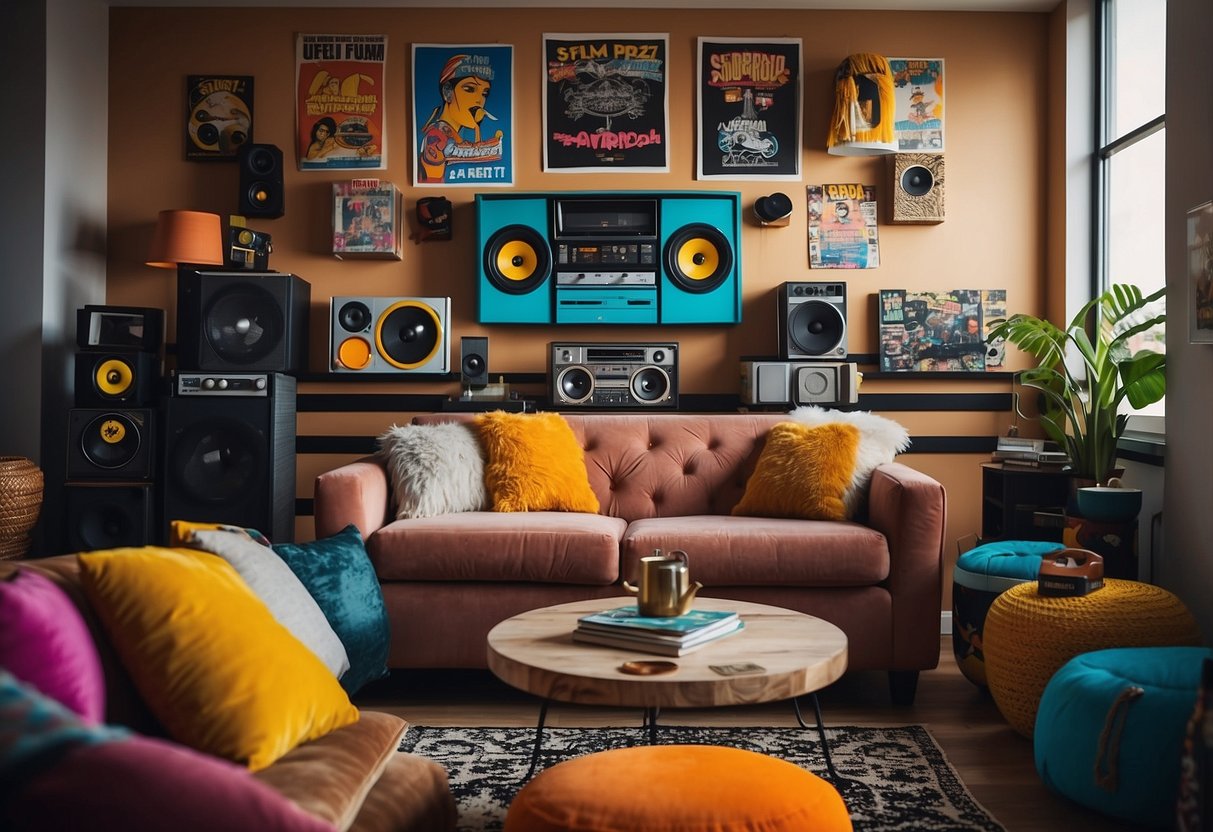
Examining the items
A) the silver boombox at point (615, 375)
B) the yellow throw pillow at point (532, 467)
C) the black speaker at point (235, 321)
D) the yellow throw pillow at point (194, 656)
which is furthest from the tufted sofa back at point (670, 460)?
the yellow throw pillow at point (194, 656)

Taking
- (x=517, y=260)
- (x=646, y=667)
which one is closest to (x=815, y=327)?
(x=517, y=260)

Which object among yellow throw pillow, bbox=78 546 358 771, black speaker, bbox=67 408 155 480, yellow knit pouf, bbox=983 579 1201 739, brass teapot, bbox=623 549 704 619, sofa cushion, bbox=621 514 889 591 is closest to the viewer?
yellow throw pillow, bbox=78 546 358 771

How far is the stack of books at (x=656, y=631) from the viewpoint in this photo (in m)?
1.70

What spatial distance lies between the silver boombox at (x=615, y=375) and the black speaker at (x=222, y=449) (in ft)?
3.58

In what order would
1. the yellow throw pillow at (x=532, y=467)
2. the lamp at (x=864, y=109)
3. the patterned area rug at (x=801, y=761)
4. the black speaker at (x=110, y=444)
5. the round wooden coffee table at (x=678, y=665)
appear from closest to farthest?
the round wooden coffee table at (x=678, y=665) < the patterned area rug at (x=801, y=761) < the yellow throw pillow at (x=532, y=467) < the black speaker at (x=110, y=444) < the lamp at (x=864, y=109)

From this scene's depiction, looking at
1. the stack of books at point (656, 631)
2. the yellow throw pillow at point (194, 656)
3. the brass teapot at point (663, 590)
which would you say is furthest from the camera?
the brass teapot at point (663, 590)

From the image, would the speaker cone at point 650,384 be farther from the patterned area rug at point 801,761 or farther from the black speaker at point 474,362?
the patterned area rug at point 801,761

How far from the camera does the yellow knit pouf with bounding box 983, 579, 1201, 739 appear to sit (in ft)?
7.39

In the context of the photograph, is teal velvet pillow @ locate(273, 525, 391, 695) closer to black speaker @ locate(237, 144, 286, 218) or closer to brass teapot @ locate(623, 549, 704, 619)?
brass teapot @ locate(623, 549, 704, 619)

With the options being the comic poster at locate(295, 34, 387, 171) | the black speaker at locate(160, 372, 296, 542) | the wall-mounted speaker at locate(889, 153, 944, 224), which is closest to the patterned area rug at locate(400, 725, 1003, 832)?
the black speaker at locate(160, 372, 296, 542)

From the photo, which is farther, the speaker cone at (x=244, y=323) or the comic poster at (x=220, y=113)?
the comic poster at (x=220, y=113)

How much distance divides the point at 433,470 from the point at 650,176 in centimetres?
174

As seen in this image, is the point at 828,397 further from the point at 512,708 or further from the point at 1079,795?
the point at 1079,795

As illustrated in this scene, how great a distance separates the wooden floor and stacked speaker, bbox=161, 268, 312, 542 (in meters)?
1.04
